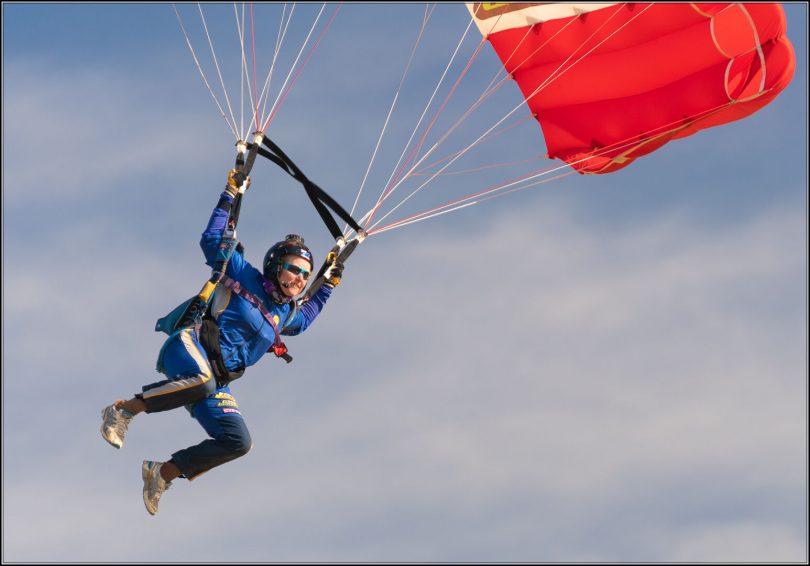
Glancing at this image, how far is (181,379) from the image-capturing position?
32.6ft

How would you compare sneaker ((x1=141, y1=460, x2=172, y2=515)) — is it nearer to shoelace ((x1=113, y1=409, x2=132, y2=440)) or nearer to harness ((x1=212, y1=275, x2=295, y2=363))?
shoelace ((x1=113, y1=409, x2=132, y2=440))

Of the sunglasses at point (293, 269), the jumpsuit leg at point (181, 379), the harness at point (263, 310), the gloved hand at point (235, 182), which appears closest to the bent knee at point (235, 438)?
the jumpsuit leg at point (181, 379)

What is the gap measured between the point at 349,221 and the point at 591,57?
12.9ft

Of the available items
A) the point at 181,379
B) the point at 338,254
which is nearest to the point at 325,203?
the point at 338,254

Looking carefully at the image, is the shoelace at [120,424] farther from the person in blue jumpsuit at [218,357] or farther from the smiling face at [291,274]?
the smiling face at [291,274]

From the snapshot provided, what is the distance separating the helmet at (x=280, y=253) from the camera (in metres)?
10.5

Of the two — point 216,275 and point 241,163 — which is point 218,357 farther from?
point 241,163

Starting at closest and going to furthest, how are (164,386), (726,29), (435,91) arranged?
(164,386), (435,91), (726,29)

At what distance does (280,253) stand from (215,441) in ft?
5.87

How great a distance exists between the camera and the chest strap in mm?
10266

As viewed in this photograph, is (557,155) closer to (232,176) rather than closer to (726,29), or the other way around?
(726,29)

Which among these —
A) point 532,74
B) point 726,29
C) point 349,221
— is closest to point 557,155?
point 532,74

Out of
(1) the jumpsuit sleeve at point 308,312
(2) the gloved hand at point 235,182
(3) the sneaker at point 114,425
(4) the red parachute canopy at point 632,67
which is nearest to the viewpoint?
(3) the sneaker at point 114,425

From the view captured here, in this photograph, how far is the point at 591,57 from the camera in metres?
13.5
